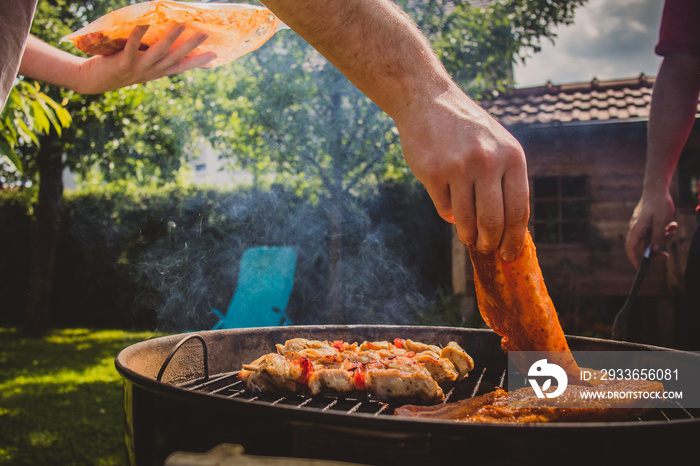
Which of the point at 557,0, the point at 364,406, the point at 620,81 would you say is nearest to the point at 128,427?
the point at 364,406

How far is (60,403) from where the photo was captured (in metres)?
5.38

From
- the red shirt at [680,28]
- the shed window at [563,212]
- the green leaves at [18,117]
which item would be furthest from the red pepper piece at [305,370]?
the shed window at [563,212]

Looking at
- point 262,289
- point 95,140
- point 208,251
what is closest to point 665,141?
point 262,289

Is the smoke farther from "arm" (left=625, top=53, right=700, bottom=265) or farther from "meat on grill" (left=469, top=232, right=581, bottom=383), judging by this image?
"meat on grill" (left=469, top=232, right=581, bottom=383)

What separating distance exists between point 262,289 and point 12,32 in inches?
197

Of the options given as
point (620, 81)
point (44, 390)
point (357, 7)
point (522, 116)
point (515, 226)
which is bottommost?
point (44, 390)

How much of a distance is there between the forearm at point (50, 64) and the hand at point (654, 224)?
10.7 feet

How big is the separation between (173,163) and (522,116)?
695 centimetres

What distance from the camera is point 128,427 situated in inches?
61.8

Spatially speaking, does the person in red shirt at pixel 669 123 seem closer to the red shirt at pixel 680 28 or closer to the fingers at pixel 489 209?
the red shirt at pixel 680 28

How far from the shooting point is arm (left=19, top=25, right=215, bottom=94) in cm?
200

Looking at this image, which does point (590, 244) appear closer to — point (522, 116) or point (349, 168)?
point (522, 116)

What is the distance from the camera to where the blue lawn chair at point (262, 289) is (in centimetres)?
602

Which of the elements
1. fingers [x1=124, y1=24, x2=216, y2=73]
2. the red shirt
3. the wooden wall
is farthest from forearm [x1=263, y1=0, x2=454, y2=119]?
the wooden wall
